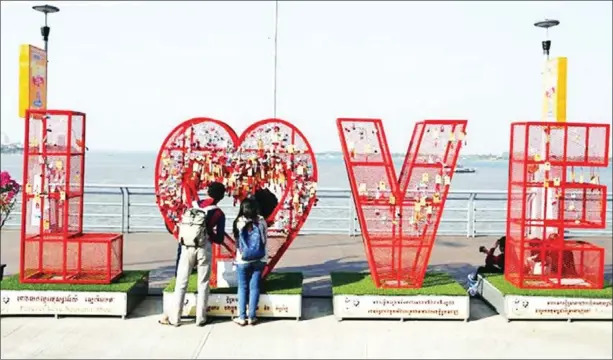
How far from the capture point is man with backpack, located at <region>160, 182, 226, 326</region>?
7.09m

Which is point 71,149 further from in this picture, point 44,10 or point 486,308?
point 486,308

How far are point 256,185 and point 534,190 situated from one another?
11.4 ft

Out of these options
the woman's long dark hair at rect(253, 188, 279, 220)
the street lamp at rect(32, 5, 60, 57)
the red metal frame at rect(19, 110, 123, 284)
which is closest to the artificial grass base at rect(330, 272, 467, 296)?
the woman's long dark hair at rect(253, 188, 279, 220)

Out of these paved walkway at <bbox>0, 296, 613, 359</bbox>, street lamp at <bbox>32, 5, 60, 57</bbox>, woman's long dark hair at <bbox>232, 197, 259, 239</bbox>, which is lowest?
paved walkway at <bbox>0, 296, 613, 359</bbox>

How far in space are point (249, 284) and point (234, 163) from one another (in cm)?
138

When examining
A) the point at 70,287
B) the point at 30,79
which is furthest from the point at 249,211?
the point at 30,79

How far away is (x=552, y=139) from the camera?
25.5 feet

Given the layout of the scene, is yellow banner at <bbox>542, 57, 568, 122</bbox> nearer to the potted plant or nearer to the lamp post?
the lamp post

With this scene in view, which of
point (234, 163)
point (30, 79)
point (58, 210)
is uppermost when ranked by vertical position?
point (30, 79)

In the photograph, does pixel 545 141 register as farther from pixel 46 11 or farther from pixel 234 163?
pixel 46 11

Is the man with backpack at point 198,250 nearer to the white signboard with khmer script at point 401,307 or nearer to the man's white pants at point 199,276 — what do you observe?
the man's white pants at point 199,276

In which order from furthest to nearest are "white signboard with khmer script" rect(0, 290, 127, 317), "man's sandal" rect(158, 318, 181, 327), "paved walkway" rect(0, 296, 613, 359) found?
"white signboard with khmer script" rect(0, 290, 127, 317), "man's sandal" rect(158, 318, 181, 327), "paved walkway" rect(0, 296, 613, 359)

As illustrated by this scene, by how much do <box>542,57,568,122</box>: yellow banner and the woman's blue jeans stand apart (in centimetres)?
462

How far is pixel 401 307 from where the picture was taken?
24.4ft
